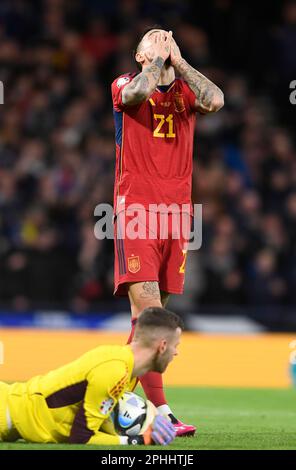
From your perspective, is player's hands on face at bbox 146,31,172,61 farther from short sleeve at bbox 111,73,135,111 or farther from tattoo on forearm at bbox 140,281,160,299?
tattoo on forearm at bbox 140,281,160,299

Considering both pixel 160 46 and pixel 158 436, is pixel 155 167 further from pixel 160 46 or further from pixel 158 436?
pixel 158 436

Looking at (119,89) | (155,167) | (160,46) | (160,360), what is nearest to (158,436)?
(160,360)

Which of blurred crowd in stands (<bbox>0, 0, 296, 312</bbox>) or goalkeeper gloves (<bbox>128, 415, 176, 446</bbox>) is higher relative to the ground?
blurred crowd in stands (<bbox>0, 0, 296, 312</bbox>)

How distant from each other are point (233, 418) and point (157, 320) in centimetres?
253

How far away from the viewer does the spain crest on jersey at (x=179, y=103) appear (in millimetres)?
7250

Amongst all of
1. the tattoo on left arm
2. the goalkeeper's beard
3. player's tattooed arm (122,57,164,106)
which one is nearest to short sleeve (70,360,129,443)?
the goalkeeper's beard

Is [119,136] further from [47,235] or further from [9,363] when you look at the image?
[47,235]

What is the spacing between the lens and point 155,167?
7160 millimetres

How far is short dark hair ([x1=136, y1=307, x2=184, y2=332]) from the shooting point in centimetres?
607

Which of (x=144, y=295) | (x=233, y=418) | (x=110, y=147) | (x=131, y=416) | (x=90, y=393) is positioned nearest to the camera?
(x=90, y=393)

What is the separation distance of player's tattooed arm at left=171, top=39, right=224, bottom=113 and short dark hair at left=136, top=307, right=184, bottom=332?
163 centimetres

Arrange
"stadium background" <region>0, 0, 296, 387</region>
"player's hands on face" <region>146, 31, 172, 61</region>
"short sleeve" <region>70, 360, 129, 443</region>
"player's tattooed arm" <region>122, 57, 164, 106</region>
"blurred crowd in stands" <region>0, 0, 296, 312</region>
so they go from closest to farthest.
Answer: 1. "short sleeve" <region>70, 360, 129, 443</region>
2. "player's tattooed arm" <region>122, 57, 164, 106</region>
3. "player's hands on face" <region>146, 31, 172, 61</region>
4. "stadium background" <region>0, 0, 296, 387</region>
5. "blurred crowd in stands" <region>0, 0, 296, 312</region>

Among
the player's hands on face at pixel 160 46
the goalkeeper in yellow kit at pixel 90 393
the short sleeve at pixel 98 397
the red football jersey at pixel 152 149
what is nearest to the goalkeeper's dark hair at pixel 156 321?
the goalkeeper in yellow kit at pixel 90 393

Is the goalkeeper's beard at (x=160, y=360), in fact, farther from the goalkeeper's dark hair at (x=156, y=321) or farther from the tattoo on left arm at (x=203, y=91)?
the tattoo on left arm at (x=203, y=91)
